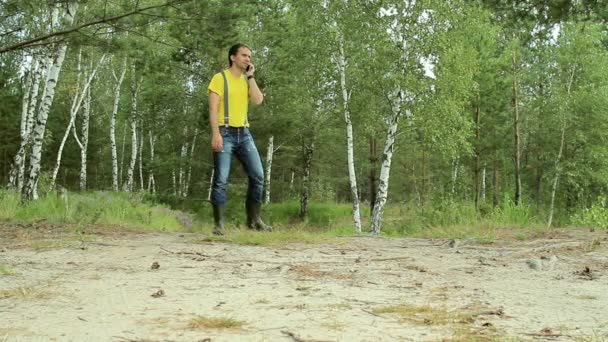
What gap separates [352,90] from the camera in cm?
2242

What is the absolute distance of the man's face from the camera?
6879mm

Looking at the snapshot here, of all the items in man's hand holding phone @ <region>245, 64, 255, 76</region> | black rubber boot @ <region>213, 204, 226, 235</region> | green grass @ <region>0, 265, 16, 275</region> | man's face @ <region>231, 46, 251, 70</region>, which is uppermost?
man's face @ <region>231, 46, 251, 70</region>

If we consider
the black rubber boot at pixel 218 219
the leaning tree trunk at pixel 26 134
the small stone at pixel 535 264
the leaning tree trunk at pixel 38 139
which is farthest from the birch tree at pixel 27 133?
the small stone at pixel 535 264

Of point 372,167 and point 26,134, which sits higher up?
point 26,134

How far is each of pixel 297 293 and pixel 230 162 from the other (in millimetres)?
3699

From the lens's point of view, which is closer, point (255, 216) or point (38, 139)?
point (255, 216)

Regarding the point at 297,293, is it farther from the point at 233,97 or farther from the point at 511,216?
the point at 511,216

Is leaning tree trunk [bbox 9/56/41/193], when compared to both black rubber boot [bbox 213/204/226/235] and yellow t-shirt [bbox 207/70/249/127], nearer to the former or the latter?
yellow t-shirt [bbox 207/70/249/127]

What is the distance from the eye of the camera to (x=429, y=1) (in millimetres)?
17844

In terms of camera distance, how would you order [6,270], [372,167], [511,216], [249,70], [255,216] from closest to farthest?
[6,270], [249,70], [255,216], [511,216], [372,167]

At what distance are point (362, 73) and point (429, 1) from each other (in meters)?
3.14

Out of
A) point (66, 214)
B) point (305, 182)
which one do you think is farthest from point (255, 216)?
point (305, 182)

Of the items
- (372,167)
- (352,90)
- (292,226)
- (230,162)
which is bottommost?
(292,226)

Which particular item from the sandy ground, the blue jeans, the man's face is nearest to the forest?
the man's face
